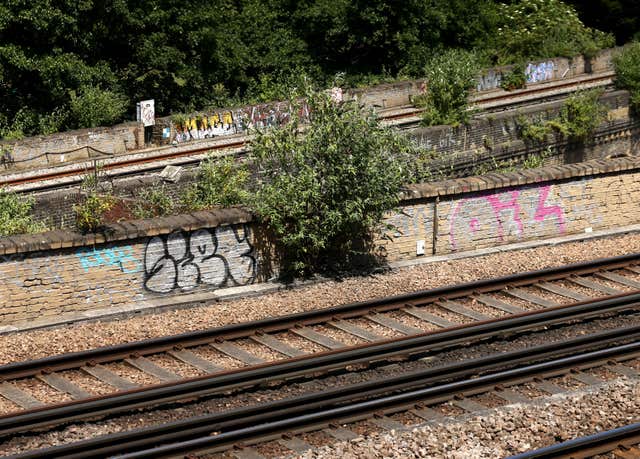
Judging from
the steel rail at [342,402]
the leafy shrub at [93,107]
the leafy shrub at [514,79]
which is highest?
the leafy shrub at [514,79]

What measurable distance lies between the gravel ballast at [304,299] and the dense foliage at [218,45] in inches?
414

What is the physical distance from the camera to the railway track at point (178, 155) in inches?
927

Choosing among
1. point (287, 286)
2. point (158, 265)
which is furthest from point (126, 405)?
point (287, 286)

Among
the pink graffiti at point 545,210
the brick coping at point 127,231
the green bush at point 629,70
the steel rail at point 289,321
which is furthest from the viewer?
the green bush at point 629,70

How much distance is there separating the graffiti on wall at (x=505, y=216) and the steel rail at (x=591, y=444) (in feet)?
25.2

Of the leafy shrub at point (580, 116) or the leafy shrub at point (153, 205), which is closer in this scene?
the leafy shrub at point (153, 205)

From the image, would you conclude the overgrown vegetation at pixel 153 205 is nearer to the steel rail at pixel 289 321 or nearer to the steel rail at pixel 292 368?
the steel rail at pixel 289 321

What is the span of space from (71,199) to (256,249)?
11.9 ft

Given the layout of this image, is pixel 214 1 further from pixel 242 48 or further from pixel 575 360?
pixel 575 360

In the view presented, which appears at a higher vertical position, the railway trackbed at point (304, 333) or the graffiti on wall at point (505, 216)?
the graffiti on wall at point (505, 216)

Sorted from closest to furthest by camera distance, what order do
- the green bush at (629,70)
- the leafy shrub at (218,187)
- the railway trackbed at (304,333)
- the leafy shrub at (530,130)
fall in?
the railway trackbed at (304,333), the leafy shrub at (218,187), the leafy shrub at (530,130), the green bush at (629,70)

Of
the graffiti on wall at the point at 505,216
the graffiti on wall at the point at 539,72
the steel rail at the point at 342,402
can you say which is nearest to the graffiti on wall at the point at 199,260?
the graffiti on wall at the point at 505,216

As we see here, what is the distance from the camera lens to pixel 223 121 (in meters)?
29.8

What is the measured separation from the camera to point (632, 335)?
44.3 ft
